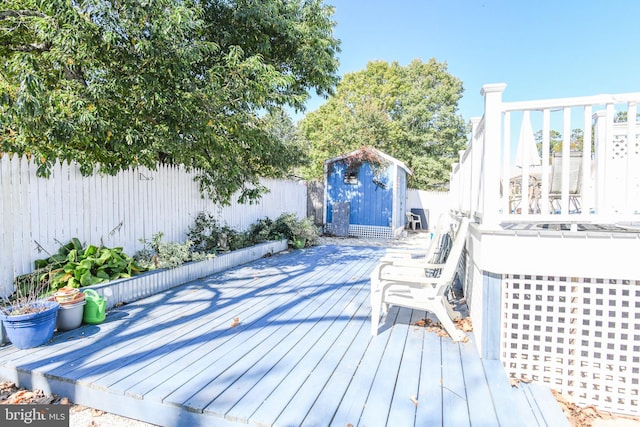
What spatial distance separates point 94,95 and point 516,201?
7.57m

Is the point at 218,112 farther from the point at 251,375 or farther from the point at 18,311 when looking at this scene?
the point at 251,375

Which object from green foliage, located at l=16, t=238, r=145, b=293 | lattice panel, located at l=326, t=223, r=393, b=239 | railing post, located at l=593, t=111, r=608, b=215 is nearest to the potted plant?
green foliage, located at l=16, t=238, r=145, b=293

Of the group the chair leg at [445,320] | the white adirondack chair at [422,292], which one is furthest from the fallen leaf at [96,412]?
the chair leg at [445,320]

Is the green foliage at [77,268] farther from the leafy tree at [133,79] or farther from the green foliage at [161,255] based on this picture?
the leafy tree at [133,79]

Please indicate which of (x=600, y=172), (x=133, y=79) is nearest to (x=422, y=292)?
(x=600, y=172)

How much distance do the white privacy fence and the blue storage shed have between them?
5.86 m

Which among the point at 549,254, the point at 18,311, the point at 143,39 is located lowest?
the point at 18,311

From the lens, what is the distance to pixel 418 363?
244 centimetres

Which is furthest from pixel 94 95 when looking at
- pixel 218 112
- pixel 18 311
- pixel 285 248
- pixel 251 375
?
pixel 285 248

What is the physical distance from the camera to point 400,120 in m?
21.5

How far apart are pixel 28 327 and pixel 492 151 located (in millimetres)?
3986

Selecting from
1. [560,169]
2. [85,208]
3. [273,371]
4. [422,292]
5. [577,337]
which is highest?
[560,169]

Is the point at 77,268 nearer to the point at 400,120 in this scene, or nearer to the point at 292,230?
the point at 292,230

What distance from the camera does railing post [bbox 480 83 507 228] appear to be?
239 cm
